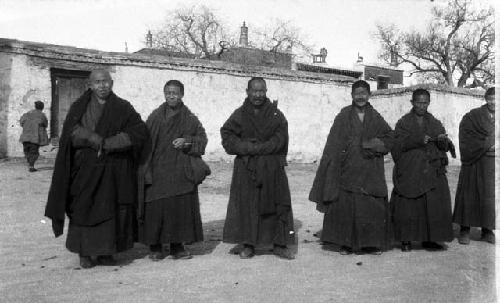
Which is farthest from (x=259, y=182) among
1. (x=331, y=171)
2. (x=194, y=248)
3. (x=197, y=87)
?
(x=197, y=87)

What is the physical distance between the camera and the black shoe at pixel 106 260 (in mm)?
4832

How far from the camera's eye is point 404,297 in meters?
3.80

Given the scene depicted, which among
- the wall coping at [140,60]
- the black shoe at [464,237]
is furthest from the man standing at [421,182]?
the wall coping at [140,60]

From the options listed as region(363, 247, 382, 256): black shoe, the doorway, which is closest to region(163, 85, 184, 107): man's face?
region(363, 247, 382, 256): black shoe

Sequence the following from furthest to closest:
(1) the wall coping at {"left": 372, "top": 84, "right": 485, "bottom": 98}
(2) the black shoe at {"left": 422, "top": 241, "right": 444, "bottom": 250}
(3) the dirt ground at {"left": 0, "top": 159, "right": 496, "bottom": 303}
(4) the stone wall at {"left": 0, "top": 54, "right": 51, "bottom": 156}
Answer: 1. (1) the wall coping at {"left": 372, "top": 84, "right": 485, "bottom": 98}
2. (4) the stone wall at {"left": 0, "top": 54, "right": 51, "bottom": 156}
3. (2) the black shoe at {"left": 422, "top": 241, "right": 444, "bottom": 250}
4. (3) the dirt ground at {"left": 0, "top": 159, "right": 496, "bottom": 303}

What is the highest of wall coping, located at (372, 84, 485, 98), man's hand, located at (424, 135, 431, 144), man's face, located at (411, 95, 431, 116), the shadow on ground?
wall coping, located at (372, 84, 485, 98)

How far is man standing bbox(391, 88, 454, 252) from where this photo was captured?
5535 mm

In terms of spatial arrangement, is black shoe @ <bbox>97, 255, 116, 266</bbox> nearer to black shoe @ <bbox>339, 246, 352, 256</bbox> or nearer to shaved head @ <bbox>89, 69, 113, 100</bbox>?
shaved head @ <bbox>89, 69, 113, 100</bbox>

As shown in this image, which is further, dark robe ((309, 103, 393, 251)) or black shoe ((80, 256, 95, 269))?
dark robe ((309, 103, 393, 251))

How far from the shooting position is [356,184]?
17.7ft

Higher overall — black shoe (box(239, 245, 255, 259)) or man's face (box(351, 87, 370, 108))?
man's face (box(351, 87, 370, 108))

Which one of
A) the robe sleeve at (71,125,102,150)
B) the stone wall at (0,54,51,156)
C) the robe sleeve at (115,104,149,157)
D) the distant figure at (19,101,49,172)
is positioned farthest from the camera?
the stone wall at (0,54,51,156)

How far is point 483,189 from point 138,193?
12.5 ft

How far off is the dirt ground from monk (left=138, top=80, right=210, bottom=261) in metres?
0.25
